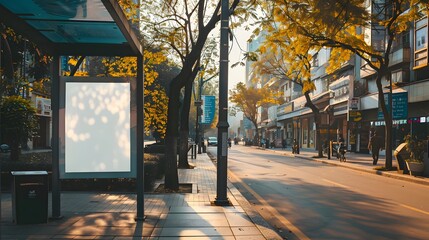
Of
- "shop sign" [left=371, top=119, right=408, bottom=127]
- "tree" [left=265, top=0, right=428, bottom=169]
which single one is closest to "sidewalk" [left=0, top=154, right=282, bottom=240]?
"tree" [left=265, top=0, right=428, bottom=169]

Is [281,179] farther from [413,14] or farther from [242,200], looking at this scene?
[413,14]

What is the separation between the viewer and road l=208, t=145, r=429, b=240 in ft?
24.4

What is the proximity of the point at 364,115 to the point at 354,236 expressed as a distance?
104 ft

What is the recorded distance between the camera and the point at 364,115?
120 feet

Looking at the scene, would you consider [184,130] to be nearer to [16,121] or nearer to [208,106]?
[16,121]

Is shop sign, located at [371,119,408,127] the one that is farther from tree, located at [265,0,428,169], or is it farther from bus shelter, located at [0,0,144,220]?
bus shelter, located at [0,0,144,220]

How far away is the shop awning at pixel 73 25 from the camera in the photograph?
18.9 feet

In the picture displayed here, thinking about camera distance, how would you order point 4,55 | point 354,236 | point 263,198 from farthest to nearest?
point 4,55, point 263,198, point 354,236

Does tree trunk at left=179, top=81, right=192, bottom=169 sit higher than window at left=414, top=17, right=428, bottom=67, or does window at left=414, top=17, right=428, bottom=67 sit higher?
window at left=414, top=17, right=428, bottom=67

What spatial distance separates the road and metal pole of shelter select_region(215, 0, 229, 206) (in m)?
1.01

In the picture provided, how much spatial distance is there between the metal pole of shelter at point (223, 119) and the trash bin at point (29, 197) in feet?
12.6

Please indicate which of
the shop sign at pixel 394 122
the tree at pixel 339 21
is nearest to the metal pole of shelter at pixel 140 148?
the tree at pixel 339 21

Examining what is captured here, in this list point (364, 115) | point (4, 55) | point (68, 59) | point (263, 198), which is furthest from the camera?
point (364, 115)

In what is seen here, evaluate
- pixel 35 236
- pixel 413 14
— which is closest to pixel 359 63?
pixel 413 14
